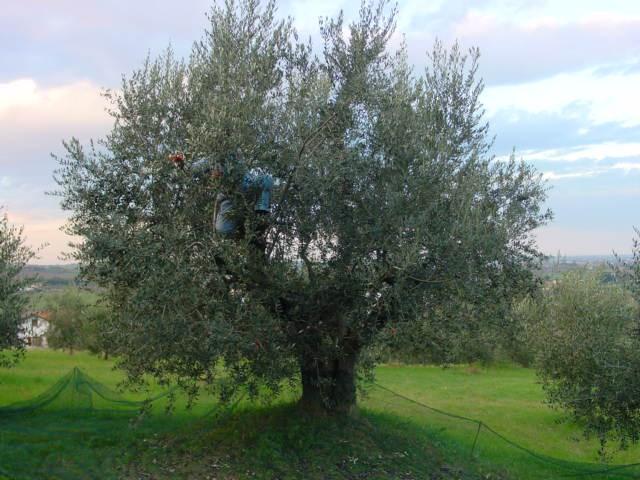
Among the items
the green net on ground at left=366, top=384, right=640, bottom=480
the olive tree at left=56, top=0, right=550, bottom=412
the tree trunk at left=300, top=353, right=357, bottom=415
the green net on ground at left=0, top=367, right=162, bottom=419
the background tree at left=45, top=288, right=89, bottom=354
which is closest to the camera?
the olive tree at left=56, top=0, right=550, bottom=412

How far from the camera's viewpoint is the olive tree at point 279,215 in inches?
403

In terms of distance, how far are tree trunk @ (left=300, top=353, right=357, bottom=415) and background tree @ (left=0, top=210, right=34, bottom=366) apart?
24.4 feet

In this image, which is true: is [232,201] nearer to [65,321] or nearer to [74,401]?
[74,401]

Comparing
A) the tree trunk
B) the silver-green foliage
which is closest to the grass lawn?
the tree trunk

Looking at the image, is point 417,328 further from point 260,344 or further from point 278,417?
point 278,417

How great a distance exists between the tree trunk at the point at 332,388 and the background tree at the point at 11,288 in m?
7.43

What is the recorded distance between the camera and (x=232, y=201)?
1062 centimetres

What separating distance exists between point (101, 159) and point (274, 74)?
3.49m

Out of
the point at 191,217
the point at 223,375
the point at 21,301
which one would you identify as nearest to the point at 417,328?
the point at 223,375

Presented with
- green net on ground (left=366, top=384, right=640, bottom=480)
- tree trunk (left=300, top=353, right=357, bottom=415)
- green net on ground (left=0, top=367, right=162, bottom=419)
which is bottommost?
green net on ground (left=366, top=384, right=640, bottom=480)

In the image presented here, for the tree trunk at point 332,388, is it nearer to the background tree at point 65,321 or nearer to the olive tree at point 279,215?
the olive tree at point 279,215

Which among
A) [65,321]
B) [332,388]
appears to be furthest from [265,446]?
[65,321]

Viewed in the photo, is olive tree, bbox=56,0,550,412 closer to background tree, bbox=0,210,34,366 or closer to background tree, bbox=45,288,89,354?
background tree, bbox=0,210,34,366

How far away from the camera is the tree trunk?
13203 millimetres
